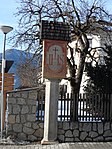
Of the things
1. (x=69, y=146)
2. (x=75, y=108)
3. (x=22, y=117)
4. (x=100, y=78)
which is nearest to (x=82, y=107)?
(x=75, y=108)

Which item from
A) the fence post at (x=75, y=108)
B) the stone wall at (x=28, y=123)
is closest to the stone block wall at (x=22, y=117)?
the stone wall at (x=28, y=123)

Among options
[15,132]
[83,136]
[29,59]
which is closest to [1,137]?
[15,132]

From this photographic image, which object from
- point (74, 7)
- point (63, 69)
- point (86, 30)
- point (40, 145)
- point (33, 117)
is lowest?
point (40, 145)

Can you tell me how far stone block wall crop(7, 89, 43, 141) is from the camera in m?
11.5

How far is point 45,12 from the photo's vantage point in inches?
682

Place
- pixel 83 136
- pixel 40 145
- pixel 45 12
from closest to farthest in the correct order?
pixel 40 145 → pixel 83 136 → pixel 45 12

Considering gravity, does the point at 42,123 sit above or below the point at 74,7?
below

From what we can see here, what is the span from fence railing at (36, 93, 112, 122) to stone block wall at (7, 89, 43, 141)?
0.28m

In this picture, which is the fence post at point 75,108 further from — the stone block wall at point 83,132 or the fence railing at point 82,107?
the stone block wall at point 83,132

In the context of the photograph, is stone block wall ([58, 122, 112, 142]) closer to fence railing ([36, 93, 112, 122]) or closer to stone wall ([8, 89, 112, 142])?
stone wall ([8, 89, 112, 142])

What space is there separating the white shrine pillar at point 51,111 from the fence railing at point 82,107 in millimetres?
602

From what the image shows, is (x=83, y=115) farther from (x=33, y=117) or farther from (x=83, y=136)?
(x=33, y=117)

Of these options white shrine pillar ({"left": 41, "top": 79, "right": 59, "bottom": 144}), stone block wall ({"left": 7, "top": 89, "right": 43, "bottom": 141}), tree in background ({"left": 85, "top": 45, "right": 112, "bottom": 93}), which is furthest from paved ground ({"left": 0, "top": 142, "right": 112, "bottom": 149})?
tree in background ({"left": 85, "top": 45, "right": 112, "bottom": 93})

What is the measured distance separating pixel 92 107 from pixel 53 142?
183 cm
